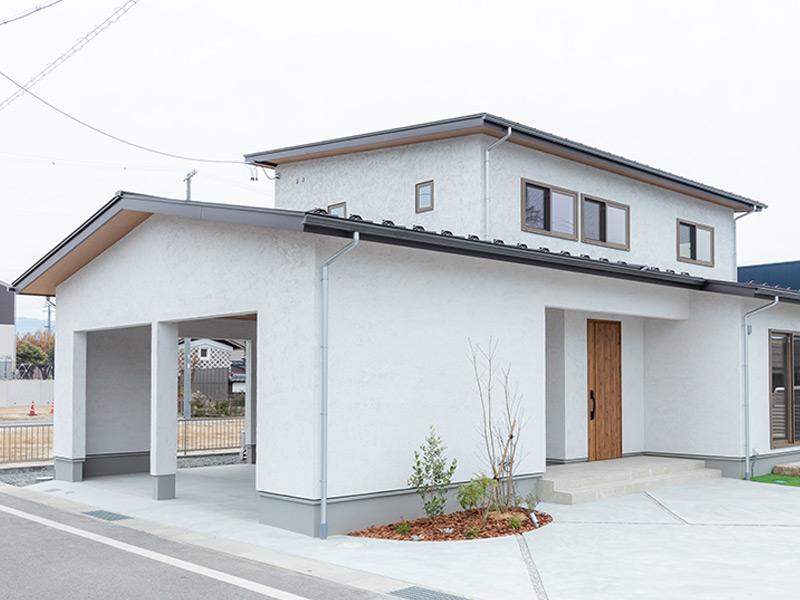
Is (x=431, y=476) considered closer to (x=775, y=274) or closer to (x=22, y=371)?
(x=775, y=274)

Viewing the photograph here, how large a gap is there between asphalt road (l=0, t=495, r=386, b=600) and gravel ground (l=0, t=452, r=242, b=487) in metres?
6.18

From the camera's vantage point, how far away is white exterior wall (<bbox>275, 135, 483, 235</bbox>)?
14266 mm

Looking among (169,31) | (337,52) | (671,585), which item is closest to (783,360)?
(671,585)

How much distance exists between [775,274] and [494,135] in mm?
18675

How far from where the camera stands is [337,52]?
25078 mm

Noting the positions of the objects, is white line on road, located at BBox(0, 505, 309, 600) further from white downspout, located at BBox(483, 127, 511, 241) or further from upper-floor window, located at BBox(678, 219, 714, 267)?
upper-floor window, located at BBox(678, 219, 714, 267)

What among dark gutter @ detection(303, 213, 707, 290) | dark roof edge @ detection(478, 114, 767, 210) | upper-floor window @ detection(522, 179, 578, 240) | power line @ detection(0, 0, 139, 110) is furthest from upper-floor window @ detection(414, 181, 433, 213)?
power line @ detection(0, 0, 139, 110)

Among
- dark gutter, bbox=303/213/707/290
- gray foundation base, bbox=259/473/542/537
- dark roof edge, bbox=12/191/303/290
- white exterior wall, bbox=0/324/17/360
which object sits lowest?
gray foundation base, bbox=259/473/542/537

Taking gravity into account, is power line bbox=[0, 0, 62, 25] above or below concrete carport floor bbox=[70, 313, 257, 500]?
above

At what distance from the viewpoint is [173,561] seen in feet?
27.1

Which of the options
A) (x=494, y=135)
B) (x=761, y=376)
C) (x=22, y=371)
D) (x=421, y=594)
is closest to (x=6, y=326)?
(x=22, y=371)

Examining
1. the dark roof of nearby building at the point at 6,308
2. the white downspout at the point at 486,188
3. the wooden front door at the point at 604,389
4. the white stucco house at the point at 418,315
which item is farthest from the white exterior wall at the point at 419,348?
the dark roof of nearby building at the point at 6,308

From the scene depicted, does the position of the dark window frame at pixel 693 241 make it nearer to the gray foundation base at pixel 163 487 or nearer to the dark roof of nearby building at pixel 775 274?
the dark roof of nearby building at pixel 775 274

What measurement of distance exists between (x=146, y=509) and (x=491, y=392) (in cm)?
543
